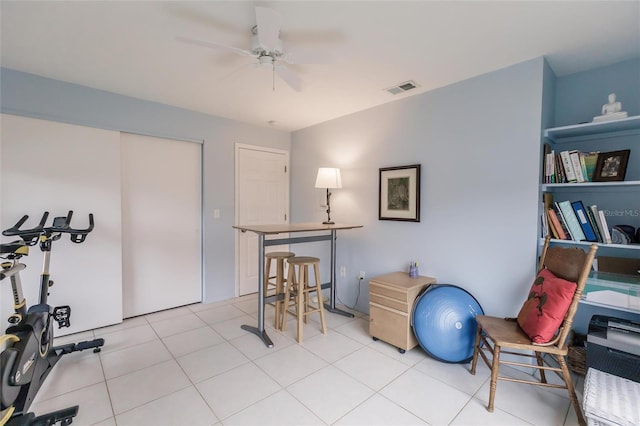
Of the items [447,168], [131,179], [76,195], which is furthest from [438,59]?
[76,195]

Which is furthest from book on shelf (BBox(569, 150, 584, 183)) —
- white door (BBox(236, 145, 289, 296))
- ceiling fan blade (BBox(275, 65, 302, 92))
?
white door (BBox(236, 145, 289, 296))

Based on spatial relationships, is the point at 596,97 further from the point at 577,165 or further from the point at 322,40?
the point at 322,40

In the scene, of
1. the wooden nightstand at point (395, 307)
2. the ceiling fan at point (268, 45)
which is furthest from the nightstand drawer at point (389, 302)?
the ceiling fan at point (268, 45)

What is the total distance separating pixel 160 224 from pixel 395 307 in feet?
8.84

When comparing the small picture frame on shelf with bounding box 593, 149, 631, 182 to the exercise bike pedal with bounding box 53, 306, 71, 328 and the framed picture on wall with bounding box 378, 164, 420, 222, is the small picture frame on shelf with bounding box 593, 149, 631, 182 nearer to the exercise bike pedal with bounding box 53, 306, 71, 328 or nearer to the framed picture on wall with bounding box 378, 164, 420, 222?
the framed picture on wall with bounding box 378, 164, 420, 222

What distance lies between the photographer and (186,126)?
338cm

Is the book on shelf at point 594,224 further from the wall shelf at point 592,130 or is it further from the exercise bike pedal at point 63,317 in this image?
the exercise bike pedal at point 63,317

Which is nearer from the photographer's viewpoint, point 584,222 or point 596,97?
point 584,222

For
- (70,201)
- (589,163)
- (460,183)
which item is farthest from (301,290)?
(589,163)

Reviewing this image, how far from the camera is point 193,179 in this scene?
3.53 metres

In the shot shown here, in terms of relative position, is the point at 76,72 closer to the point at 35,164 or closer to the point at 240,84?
the point at 35,164

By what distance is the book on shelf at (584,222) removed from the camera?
79.6 inches

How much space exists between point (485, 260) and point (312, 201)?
226 cm

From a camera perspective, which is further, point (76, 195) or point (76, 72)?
point (76, 195)
